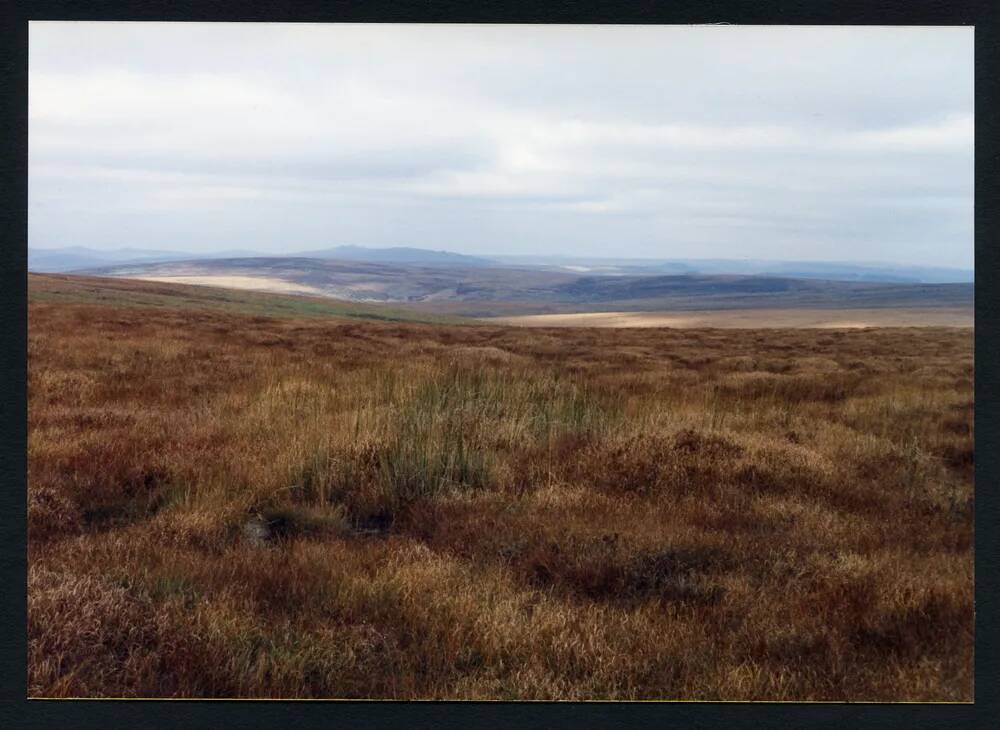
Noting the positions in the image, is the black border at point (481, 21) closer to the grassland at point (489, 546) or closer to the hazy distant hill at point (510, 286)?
the grassland at point (489, 546)

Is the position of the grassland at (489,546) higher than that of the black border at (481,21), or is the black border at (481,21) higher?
the black border at (481,21)

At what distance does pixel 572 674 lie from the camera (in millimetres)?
4453

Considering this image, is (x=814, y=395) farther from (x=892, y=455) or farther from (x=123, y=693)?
(x=123, y=693)

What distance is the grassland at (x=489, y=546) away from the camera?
448 centimetres

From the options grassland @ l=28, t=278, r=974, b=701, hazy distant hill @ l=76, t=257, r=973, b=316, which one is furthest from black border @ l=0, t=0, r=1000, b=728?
hazy distant hill @ l=76, t=257, r=973, b=316

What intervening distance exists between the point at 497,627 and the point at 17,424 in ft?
11.1

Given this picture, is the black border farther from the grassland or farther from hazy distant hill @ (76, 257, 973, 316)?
hazy distant hill @ (76, 257, 973, 316)

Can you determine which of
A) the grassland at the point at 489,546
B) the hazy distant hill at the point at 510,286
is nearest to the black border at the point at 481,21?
the grassland at the point at 489,546

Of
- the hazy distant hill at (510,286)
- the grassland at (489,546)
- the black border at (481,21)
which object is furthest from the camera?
the hazy distant hill at (510,286)

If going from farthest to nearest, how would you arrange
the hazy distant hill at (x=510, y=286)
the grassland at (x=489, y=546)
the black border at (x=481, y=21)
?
1. the hazy distant hill at (x=510, y=286)
2. the black border at (x=481, y=21)
3. the grassland at (x=489, y=546)

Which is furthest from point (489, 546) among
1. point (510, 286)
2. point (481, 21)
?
point (510, 286)

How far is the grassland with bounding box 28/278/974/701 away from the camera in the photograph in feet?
14.7

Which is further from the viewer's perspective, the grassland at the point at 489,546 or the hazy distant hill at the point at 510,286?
the hazy distant hill at the point at 510,286

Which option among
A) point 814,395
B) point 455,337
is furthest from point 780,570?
point 455,337
